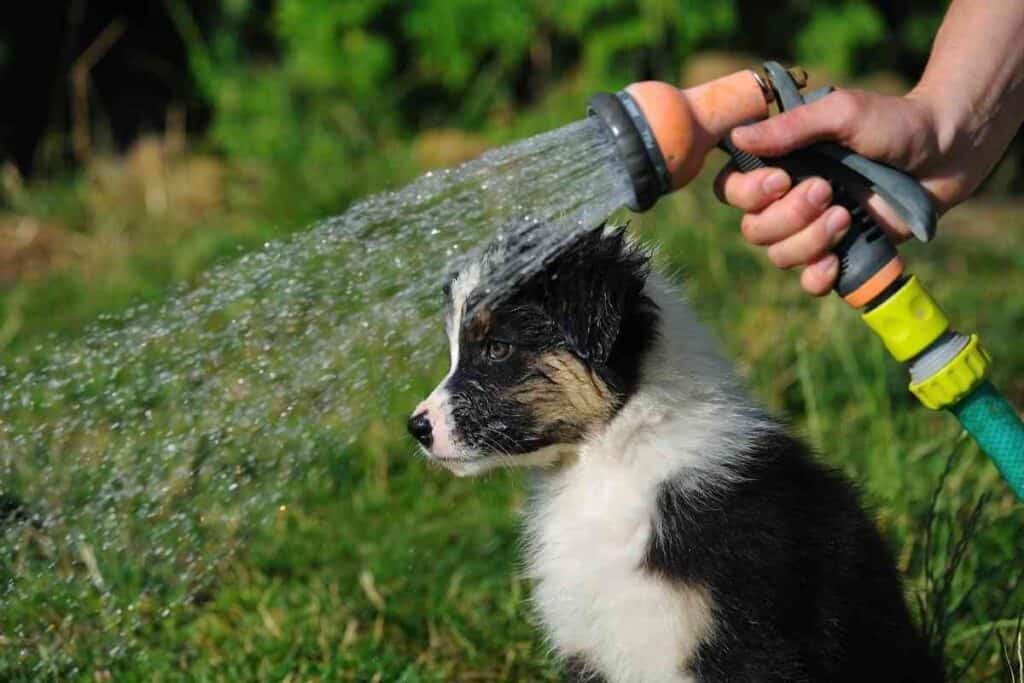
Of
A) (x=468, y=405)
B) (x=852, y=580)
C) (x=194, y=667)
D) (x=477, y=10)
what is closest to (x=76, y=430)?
(x=194, y=667)

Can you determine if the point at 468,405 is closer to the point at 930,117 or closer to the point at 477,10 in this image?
the point at 930,117

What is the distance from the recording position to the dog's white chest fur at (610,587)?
10.3 feet

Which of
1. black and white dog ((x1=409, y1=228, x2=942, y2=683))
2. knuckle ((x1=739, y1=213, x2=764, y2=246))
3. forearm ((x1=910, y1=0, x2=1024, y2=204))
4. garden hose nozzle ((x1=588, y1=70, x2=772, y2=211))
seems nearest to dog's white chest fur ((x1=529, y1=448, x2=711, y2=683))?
black and white dog ((x1=409, y1=228, x2=942, y2=683))

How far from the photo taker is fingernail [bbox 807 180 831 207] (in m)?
3.01

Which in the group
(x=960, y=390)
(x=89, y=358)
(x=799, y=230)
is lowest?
(x=89, y=358)

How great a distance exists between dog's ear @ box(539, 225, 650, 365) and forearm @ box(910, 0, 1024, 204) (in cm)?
76

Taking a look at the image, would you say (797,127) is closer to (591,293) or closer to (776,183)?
(776,183)

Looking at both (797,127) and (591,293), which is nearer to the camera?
(797,127)

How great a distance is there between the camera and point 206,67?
909cm

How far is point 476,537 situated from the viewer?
481cm

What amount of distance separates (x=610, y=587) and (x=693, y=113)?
1.07m

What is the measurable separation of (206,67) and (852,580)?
6833 mm

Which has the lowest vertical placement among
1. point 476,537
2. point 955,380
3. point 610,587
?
point 476,537

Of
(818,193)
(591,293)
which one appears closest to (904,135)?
(818,193)
